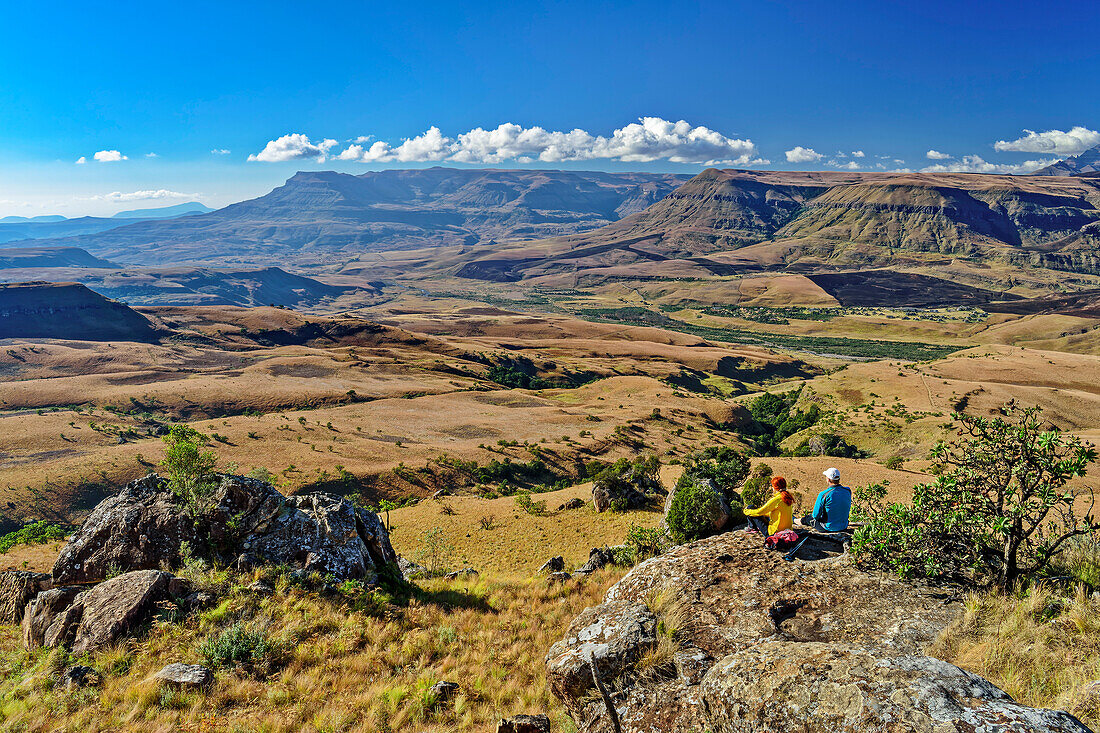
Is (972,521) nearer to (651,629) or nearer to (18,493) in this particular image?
(651,629)

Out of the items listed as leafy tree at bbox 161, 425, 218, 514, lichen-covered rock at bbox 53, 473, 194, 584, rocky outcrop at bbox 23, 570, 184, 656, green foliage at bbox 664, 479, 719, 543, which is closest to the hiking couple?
green foliage at bbox 664, 479, 719, 543

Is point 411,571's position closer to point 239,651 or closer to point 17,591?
point 239,651

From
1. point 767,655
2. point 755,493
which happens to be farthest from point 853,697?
point 755,493

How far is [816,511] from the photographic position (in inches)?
461

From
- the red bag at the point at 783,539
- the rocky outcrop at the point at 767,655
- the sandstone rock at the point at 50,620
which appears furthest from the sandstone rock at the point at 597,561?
the sandstone rock at the point at 50,620

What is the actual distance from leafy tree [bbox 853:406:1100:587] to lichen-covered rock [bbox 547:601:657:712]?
4459 mm

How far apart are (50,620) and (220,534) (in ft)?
11.7

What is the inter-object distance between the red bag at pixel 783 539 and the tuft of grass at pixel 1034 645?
2.97 metres

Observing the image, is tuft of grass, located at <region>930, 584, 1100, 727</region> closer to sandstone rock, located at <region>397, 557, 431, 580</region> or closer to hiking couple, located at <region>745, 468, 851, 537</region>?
hiking couple, located at <region>745, 468, 851, 537</region>

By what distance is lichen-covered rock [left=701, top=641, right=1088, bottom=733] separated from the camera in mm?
4930

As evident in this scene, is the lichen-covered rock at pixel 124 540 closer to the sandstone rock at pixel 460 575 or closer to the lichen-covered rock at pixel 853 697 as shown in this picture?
the sandstone rock at pixel 460 575

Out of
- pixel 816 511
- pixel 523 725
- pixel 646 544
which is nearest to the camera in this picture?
pixel 523 725

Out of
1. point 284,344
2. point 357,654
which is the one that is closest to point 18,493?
point 357,654

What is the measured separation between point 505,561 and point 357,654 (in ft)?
42.7
